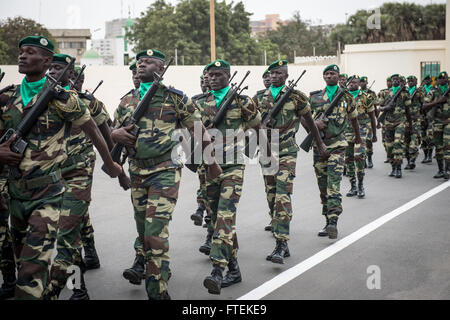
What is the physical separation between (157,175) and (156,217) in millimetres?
400

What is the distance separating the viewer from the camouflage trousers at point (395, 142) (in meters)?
12.1

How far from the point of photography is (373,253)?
261 inches

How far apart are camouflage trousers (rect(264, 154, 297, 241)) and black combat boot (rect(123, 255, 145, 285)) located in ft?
5.18

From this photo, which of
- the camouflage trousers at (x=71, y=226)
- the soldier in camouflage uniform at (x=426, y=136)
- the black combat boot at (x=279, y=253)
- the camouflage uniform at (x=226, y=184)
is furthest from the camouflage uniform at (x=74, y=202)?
the soldier in camouflage uniform at (x=426, y=136)

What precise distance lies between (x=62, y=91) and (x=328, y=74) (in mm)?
4639

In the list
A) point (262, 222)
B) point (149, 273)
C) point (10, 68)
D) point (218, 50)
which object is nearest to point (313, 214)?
point (262, 222)

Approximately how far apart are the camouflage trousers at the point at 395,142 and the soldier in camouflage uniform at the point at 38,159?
9.13 meters

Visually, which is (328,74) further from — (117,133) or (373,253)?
(117,133)

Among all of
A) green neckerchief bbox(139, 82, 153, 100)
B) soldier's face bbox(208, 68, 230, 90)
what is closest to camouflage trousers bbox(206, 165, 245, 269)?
soldier's face bbox(208, 68, 230, 90)

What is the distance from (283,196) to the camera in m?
6.43

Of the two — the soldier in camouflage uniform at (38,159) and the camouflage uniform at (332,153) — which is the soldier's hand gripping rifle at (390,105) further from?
the soldier in camouflage uniform at (38,159)

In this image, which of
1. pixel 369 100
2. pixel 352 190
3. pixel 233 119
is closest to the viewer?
pixel 233 119

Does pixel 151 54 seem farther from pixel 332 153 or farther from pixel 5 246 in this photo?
pixel 332 153

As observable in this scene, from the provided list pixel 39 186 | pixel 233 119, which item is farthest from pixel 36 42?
pixel 233 119
